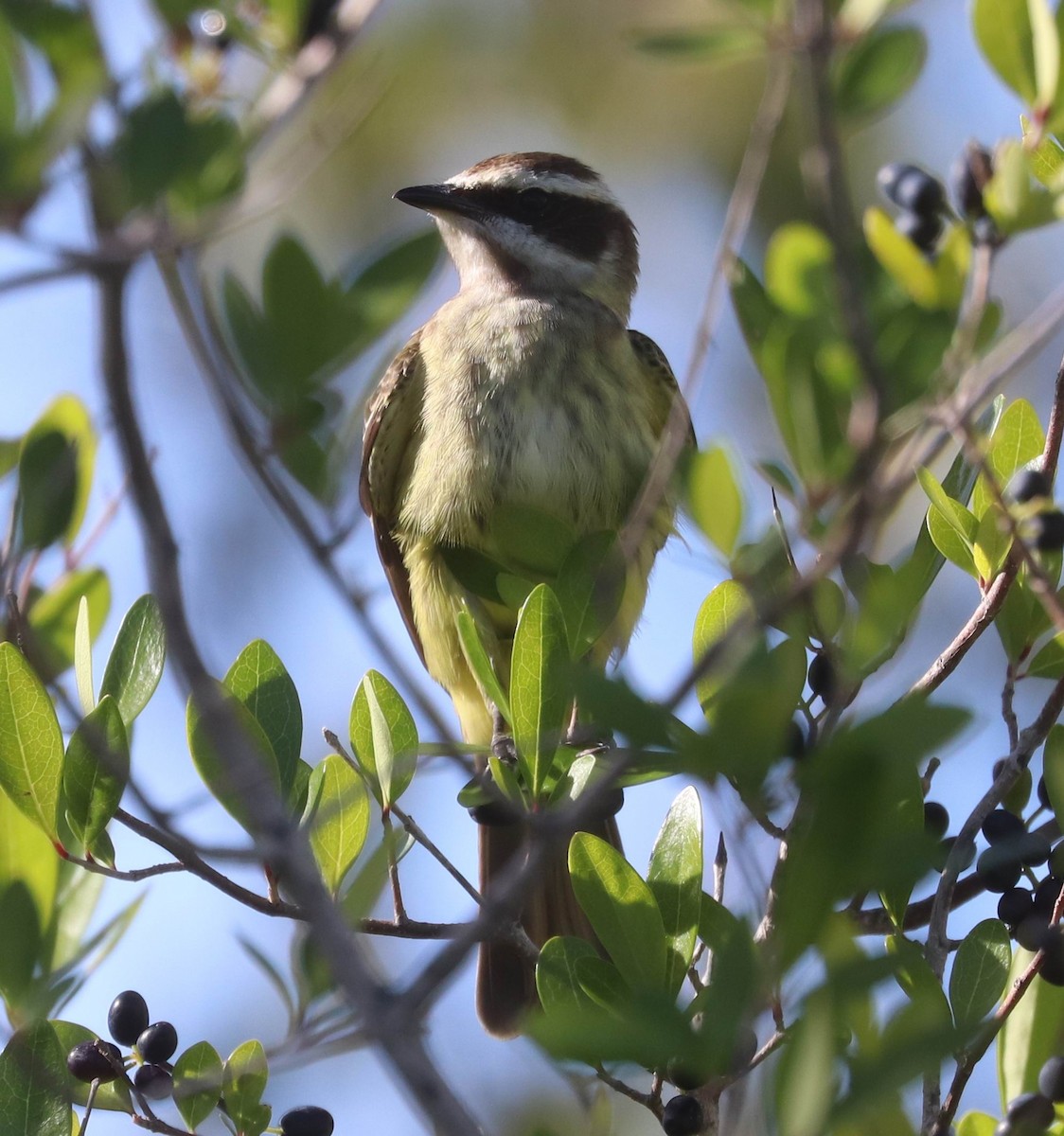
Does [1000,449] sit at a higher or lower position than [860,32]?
higher

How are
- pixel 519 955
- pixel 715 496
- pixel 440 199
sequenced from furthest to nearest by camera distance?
1. pixel 440 199
2. pixel 519 955
3. pixel 715 496

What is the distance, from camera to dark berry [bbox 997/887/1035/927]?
2564 mm

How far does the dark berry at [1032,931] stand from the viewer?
97.3 inches

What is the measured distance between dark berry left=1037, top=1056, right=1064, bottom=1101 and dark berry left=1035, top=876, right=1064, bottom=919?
38 centimetres

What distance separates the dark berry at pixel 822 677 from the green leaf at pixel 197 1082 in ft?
3.91

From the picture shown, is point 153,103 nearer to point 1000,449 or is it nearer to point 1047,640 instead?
point 1000,449

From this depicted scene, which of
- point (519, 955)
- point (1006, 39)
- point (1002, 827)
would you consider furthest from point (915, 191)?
point (519, 955)

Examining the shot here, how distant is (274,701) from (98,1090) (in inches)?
27.3

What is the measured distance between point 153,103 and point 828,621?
123 cm

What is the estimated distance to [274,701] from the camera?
2729mm

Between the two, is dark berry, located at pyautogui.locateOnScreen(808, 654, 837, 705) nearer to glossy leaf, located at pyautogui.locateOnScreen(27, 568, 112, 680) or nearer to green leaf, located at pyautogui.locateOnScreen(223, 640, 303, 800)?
green leaf, located at pyautogui.locateOnScreen(223, 640, 303, 800)

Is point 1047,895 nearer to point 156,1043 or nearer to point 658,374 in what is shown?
point 156,1043

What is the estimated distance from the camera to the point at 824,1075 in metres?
1.44

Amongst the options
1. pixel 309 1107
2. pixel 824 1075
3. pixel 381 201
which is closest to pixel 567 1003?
pixel 309 1107
